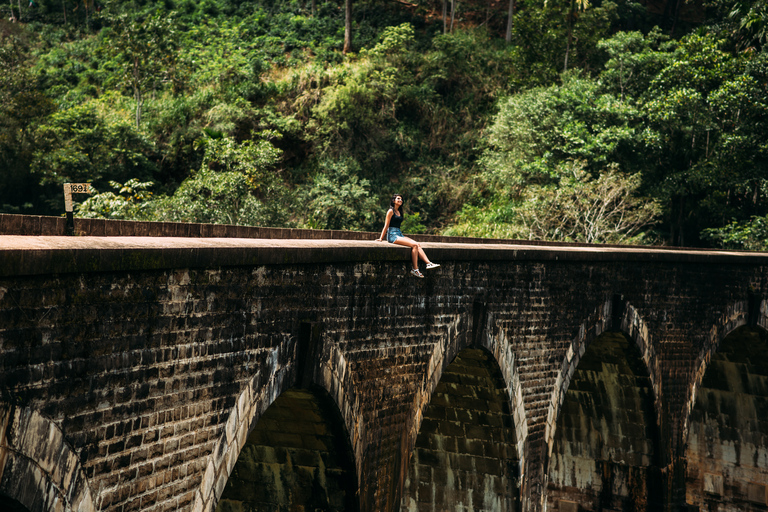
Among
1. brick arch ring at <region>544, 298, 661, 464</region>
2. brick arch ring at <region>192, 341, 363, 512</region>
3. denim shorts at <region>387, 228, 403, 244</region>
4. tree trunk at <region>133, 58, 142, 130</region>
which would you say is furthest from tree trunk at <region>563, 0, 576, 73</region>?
brick arch ring at <region>192, 341, 363, 512</region>

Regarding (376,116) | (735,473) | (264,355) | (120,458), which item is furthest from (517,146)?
(120,458)

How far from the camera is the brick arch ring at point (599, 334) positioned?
430 inches

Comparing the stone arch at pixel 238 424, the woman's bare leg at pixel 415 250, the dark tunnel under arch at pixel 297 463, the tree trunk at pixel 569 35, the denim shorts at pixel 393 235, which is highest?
the tree trunk at pixel 569 35

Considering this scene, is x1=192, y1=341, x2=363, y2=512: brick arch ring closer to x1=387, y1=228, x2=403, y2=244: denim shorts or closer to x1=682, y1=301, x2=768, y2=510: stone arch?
x1=387, y1=228, x2=403, y2=244: denim shorts

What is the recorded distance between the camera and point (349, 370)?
6883 mm

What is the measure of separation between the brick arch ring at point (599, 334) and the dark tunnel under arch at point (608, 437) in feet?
0.49

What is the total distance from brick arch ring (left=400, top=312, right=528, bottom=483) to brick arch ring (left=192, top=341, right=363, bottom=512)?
1.79 meters

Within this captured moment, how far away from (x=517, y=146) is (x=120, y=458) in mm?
20870

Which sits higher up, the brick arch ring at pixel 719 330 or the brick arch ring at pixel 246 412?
the brick arch ring at pixel 246 412

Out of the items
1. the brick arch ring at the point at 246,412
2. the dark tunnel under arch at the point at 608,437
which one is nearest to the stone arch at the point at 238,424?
the brick arch ring at the point at 246,412

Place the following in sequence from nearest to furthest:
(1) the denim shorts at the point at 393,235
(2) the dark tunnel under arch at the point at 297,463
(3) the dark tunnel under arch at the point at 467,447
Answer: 1. (2) the dark tunnel under arch at the point at 297,463
2. (1) the denim shorts at the point at 393,235
3. (3) the dark tunnel under arch at the point at 467,447

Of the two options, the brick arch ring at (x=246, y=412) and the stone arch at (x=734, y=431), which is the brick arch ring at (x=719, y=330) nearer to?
the stone arch at (x=734, y=431)

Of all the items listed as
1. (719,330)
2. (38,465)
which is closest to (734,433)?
(719,330)

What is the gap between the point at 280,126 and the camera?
84.1 feet
